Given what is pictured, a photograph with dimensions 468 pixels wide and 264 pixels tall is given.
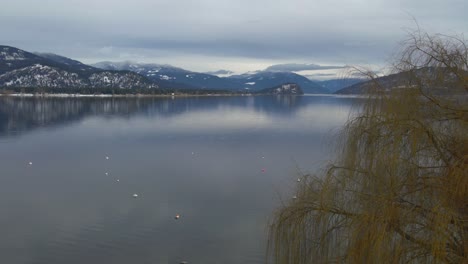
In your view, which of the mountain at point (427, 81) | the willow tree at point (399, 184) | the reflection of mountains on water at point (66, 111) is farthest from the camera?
the reflection of mountains on water at point (66, 111)

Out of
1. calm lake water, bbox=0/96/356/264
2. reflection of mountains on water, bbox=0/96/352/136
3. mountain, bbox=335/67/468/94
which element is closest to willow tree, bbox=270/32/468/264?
mountain, bbox=335/67/468/94

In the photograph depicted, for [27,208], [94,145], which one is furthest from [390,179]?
[94,145]

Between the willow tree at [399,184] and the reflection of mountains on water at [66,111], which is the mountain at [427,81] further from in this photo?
the reflection of mountains on water at [66,111]

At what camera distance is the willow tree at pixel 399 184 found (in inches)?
255

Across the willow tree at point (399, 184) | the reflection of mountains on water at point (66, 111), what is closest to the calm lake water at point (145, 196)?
the willow tree at point (399, 184)

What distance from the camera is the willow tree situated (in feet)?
21.2

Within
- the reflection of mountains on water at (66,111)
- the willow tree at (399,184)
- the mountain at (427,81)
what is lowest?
the reflection of mountains on water at (66,111)

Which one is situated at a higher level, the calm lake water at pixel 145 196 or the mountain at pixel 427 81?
the mountain at pixel 427 81

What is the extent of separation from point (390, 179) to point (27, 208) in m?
21.7

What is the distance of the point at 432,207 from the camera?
6570mm

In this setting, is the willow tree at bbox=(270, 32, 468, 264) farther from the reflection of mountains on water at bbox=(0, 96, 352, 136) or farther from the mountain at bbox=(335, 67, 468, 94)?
the reflection of mountains on water at bbox=(0, 96, 352, 136)

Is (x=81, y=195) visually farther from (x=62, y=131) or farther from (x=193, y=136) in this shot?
(x=62, y=131)

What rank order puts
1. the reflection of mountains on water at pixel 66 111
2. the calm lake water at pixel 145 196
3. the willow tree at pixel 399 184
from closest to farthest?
the willow tree at pixel 399 184 < the calm lake water at pixel 145 196 < the reflection of mountains on water at pixel 66 111

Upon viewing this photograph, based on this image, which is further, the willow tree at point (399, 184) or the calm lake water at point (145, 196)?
the calm lake water at point (145, 196)
